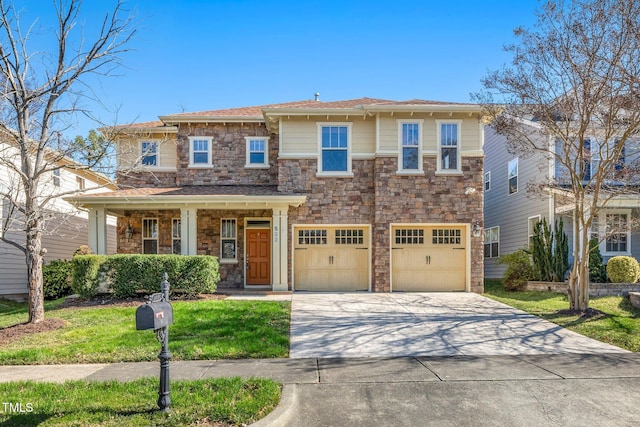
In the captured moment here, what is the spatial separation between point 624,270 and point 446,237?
205 inches

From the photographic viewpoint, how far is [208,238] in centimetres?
1516

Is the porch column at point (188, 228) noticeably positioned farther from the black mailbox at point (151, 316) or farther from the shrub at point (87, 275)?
the black mailbox at point (151, 316)

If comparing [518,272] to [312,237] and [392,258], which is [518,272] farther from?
[312,237]

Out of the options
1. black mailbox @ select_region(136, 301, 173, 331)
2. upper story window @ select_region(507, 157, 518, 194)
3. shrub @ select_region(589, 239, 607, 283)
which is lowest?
shrub @ select_region(589, 239, 607, 283)

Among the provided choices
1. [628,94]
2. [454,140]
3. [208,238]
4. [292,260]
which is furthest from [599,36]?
[208,238]

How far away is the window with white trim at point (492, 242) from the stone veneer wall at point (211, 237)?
35.2 ft

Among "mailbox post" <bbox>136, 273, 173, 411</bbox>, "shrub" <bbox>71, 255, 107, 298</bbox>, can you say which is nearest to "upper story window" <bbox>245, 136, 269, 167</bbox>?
"shrub" <bbox>71, 255, 107, 298</bbox>

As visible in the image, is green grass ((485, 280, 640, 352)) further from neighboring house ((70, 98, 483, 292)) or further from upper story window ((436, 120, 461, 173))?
upper story window ((436, 120, 461, 173))

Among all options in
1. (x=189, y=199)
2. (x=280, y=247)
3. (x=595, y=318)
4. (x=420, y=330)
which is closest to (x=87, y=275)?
(x=189, y=199)

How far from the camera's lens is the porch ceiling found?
1316 centimetres

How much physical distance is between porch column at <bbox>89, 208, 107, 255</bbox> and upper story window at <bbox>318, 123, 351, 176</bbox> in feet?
22.9

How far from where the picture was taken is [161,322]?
4.27 meters

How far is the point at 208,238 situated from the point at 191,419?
11.3 m

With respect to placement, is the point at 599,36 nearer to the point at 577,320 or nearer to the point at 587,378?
the point at 577,320
